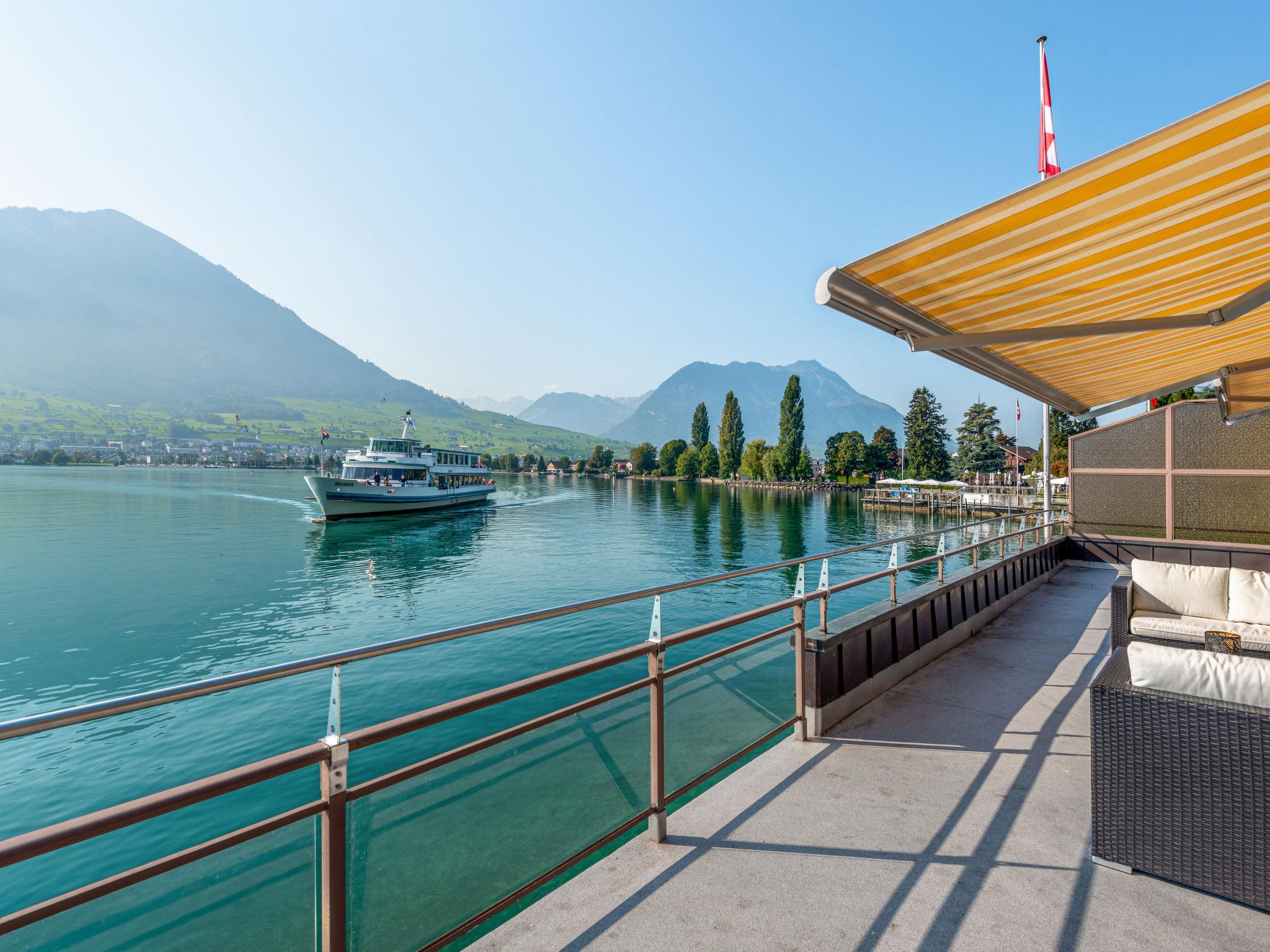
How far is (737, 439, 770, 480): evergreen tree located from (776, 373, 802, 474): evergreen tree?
8642 mm

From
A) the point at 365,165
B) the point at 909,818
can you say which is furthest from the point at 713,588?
the point at 365,165

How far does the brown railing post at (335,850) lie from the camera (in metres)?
1.65

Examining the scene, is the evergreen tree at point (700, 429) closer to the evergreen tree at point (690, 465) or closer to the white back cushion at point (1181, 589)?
the evergreen tree at point (690, 465)

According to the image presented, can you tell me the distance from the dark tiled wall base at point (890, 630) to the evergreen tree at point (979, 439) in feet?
229

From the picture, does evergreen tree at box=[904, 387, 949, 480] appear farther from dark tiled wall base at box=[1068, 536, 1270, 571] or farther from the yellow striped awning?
the yellow striped awning

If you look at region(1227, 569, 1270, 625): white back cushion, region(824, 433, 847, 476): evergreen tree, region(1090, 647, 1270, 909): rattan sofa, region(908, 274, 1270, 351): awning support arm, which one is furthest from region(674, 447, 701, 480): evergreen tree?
region(1090, 647, 1270, 909): rattan sofa

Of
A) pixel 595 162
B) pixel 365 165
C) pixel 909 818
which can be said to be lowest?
pixel 909 818

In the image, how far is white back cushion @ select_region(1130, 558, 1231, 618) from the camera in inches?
187

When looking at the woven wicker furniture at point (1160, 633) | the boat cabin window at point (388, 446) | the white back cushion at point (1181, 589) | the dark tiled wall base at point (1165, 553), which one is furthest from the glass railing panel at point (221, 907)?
the boat cabin window at point (388, 446)

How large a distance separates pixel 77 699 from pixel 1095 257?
14.8m

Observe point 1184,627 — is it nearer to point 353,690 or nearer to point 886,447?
point 353,690

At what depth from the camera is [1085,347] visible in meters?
4.25

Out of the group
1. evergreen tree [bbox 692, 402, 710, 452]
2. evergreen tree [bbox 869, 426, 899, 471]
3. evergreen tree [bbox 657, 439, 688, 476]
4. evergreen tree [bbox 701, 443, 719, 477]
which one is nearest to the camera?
evergreen tree [bbox 869, 426, 899, 471]

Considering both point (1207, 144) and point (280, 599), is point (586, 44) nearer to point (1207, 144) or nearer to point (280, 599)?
point (1207, 144)
